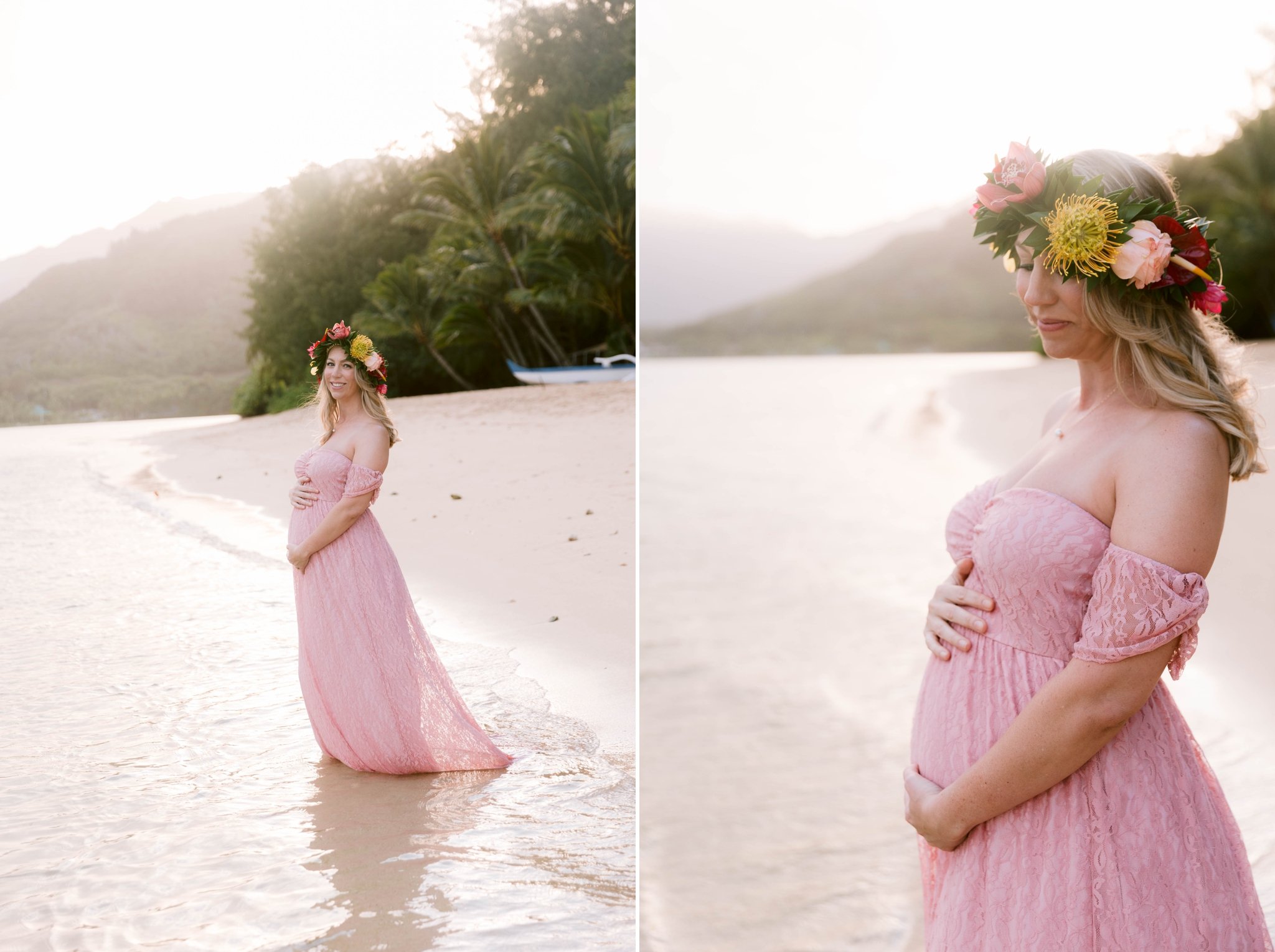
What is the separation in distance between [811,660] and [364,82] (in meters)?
5.93

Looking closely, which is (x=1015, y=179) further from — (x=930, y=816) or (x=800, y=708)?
(x=800, y=708)

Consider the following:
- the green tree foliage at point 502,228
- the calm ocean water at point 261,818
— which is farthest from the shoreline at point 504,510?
the green tree foliage at point 502,228

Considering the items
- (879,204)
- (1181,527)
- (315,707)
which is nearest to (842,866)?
(315,707)

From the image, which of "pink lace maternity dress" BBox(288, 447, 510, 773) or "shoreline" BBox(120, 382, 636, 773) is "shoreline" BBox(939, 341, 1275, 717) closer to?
"pink lace maternity dress" BBox(288, 447, 510, 773)

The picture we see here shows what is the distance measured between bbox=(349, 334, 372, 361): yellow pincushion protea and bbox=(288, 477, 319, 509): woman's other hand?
14.4 inches

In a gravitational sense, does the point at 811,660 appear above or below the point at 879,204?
below

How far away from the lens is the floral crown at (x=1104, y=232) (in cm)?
110

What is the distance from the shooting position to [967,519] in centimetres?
129

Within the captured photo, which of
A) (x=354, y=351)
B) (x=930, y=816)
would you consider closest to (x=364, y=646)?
(x=354, y=351)

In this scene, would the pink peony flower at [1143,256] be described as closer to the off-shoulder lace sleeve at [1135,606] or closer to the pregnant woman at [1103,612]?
the pregnant woman at [1103,612]

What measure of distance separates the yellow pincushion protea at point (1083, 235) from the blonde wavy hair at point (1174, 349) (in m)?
0.03

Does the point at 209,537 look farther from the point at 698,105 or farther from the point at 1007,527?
the point at 698,105

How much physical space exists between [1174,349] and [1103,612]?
0.92 feet

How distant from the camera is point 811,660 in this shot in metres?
5.45
